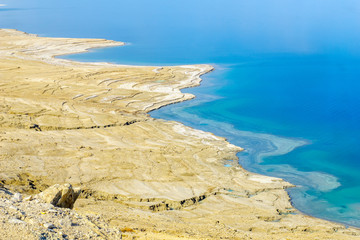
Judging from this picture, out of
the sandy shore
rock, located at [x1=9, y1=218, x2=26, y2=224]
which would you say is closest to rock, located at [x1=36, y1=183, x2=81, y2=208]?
the sandy shore

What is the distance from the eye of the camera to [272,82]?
136ft

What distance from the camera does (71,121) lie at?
26.1 meters

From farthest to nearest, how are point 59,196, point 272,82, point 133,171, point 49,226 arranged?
1. point 272,82
2. point 133,171
3. point 59,196
4. point 49,226

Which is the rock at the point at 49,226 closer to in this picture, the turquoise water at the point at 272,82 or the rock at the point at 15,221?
the rock at the point at 15,221

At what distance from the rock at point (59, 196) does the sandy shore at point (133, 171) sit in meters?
0.45

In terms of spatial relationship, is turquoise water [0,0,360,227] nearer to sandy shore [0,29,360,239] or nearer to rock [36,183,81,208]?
sandy shore [0,29,360,239]

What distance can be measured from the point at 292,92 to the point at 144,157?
20.1 meters

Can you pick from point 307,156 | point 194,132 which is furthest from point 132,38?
point 307,156

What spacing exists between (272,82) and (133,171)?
24.3 m

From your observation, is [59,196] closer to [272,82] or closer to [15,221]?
[15,221]

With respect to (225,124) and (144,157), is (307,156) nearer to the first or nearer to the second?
(225,124)

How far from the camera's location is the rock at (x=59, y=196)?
11758mm

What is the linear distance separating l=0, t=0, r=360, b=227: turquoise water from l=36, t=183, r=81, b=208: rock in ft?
34.4

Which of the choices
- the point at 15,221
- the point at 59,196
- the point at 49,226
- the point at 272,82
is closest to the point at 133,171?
the point at 59,196
